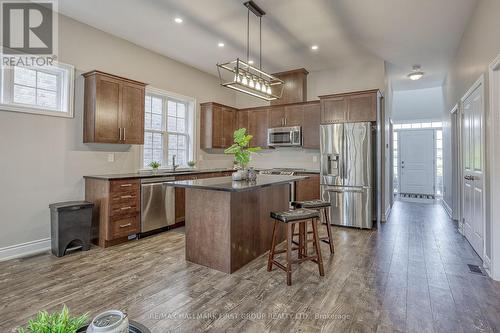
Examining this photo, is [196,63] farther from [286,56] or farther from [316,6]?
[316,6]

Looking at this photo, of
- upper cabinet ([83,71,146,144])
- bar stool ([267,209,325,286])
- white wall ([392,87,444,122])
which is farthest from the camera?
white wall ([392,87,444,122])

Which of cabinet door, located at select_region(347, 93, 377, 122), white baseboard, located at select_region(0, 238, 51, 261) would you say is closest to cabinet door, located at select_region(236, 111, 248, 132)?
cabinet door, located at select_region(347, 93, 377, 122)

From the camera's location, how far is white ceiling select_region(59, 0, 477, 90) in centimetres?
339

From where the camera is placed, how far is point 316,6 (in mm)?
3373

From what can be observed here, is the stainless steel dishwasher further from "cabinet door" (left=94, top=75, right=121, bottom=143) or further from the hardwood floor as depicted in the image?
"cabinet door" (left=94, top=75, right=121, bottom=143)

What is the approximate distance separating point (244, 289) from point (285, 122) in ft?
13.7

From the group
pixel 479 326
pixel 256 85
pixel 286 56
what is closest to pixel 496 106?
pixel 479 326

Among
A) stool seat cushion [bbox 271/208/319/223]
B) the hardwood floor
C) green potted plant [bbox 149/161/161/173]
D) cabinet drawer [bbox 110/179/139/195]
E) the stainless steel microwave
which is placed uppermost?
the stainless steel microwave

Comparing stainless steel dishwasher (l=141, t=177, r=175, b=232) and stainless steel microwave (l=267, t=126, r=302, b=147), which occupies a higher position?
stainless steel microwave (l=267, t=126, r=302, b=147)

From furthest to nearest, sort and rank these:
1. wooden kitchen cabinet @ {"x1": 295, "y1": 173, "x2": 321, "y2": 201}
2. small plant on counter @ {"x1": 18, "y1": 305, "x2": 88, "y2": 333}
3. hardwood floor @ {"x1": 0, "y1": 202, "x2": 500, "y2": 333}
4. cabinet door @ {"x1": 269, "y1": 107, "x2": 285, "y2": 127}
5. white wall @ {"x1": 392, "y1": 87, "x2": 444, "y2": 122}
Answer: white wall @ {"x1": 392, "y1": 87, "x2": 444, "y2": 122} → cabinet door @ {"x1": 269, "y1": 107, "x2": 285, "y2": 127} → wooden kitchen cabinet @ {"x1": 295, "y1": 173, "x2": 321, "y2": 201} → hardwood floor @ {"x1": 0, "y1": 202, "x2": 500, "y2": 333} → small plant on counter @ {"x1": 18, "y1": 305, "x2": 88, "y2": 333}

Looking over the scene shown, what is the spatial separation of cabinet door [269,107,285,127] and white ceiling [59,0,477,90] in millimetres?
1067

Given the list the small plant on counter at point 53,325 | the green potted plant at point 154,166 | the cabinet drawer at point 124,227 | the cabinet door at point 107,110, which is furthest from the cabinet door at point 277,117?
the small plant on counter at point 53,325

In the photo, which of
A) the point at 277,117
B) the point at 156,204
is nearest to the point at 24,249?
the point at 156,204

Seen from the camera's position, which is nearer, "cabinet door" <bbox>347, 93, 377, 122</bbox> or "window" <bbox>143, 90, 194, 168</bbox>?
"cabinet door" <bbox>347, 93, 377, 122</bbox>
